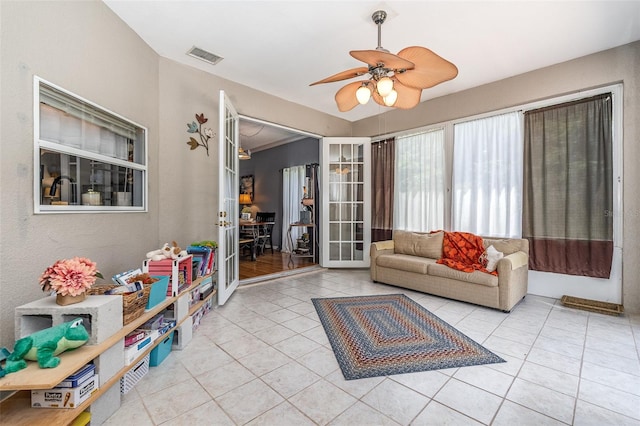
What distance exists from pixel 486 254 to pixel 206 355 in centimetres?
327

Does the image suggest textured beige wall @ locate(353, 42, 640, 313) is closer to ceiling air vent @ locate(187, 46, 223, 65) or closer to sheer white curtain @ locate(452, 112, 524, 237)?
sheer white curtain @ locate(452, 112, 524, 237)

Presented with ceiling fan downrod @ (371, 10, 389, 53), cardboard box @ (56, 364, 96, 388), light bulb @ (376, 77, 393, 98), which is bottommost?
cardboard box @ (56, 364, 96, 388)

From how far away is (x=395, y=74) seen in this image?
2.18 meters

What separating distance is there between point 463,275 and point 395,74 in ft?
7.88

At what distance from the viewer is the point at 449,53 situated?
10.0ft

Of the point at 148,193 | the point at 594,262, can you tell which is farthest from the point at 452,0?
the point at 148,193

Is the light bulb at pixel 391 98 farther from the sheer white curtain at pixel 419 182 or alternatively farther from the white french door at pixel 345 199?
the white french door at pixel 345 199

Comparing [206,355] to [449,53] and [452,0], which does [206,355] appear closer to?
[452,0]

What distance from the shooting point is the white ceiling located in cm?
234

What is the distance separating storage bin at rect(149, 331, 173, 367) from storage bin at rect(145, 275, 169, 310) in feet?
0.88

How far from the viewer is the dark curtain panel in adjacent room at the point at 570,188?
3.00 metres

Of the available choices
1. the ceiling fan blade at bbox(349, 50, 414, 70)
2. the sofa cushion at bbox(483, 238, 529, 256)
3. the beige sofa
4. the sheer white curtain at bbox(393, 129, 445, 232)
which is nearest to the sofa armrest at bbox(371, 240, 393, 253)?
the beige sofa

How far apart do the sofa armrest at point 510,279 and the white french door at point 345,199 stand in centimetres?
240

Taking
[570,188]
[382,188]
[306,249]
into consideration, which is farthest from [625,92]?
[306,249]
